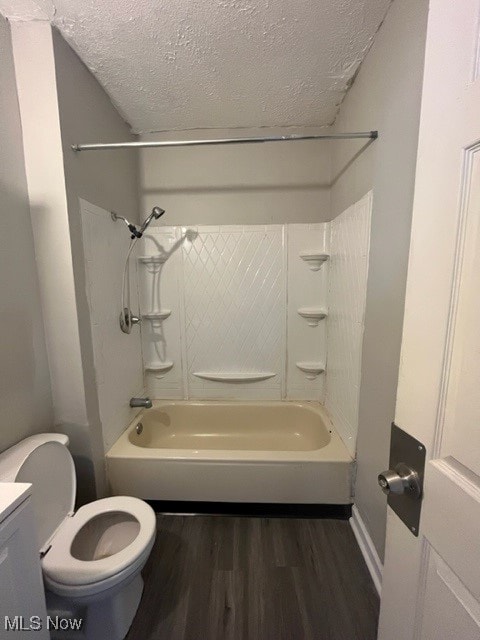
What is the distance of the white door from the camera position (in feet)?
1.25

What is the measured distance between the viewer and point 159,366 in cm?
218

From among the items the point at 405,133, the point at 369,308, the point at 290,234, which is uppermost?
the point at 405,133

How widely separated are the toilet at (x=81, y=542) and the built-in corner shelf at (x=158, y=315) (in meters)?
1.08

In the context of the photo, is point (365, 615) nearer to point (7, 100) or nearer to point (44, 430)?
point (44, 430)

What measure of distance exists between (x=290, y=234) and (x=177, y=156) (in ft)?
3.43

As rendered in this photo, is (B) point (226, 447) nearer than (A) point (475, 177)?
No

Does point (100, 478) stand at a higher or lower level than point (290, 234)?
lower

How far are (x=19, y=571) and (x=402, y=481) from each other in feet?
3.19

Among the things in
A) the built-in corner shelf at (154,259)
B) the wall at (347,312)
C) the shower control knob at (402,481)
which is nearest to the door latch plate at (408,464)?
the shower control knob at (402,481)

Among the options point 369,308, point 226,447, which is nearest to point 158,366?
point 226,447

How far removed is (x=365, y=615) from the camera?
1114 millimetres

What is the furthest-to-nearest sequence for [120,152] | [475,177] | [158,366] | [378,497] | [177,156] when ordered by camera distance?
[158,366] < [177,156] < [120,152] < [378,497] < [475,177]

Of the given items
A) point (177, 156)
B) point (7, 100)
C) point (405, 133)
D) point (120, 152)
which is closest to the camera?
point (405, 133)

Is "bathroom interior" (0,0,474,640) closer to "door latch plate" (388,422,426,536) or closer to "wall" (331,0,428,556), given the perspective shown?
"wall" (331,0,428,556)
